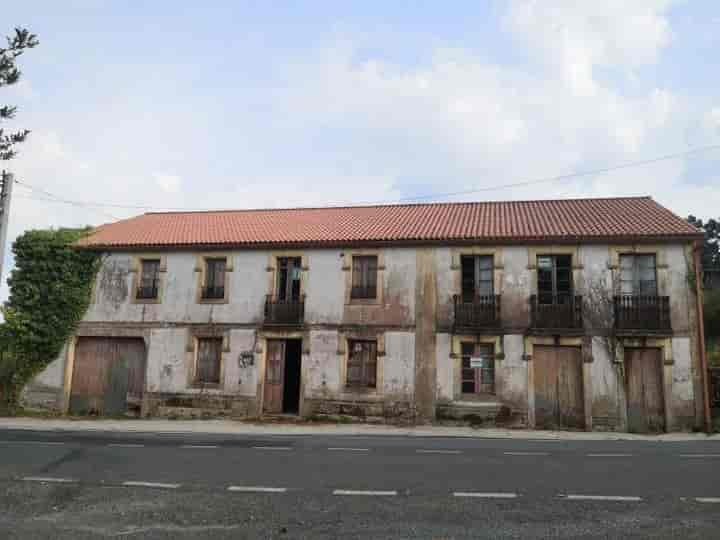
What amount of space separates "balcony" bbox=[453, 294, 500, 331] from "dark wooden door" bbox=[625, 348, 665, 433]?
3821mm

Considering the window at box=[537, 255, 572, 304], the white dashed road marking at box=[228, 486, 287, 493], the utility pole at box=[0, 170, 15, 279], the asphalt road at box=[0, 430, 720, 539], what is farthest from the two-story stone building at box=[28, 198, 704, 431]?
the white dashed road marking at box=[228, 486, 287, 493]

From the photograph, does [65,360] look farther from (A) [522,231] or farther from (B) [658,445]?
(B) [658,445]

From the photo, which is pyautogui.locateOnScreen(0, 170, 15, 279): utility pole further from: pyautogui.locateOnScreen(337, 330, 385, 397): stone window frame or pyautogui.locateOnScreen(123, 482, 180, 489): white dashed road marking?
pyautogui.locateOnScreen(337, 330, 385, 397): stone window frame

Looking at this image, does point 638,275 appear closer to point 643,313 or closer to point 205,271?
point 643,313

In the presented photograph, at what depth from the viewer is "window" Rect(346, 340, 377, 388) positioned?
17.8 m

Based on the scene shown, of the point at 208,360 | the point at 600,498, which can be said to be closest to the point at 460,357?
the point at 208,360

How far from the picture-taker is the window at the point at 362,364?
17844mm

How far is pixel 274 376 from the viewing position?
60.8ft

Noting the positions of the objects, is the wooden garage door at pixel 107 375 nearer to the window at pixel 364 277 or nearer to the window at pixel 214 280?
the window at pixel 214 280

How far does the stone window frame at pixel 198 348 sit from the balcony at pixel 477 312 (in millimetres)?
7492

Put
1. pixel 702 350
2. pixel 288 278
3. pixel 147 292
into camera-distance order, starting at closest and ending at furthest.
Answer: pixel 702 350 → pixel 288 278 → pixel 147 292

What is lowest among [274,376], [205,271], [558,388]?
[558,388]

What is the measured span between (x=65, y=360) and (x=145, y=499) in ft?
46.7

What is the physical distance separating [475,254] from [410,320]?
287 centimetres
